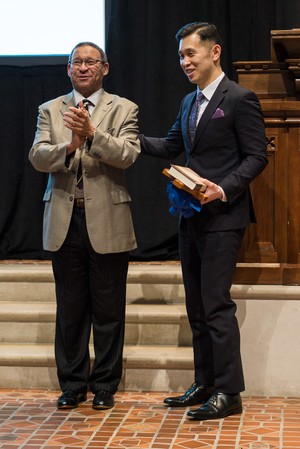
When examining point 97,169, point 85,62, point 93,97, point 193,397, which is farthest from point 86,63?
point 193,397

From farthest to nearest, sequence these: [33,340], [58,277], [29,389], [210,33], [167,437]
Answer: [33,340] → [29,389] → [58,277] → [210,33] → [167,437]

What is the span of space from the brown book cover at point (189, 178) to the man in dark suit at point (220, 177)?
0.27 feet

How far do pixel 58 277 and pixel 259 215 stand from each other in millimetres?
1051

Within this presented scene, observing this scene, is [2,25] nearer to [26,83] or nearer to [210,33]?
[26,83]

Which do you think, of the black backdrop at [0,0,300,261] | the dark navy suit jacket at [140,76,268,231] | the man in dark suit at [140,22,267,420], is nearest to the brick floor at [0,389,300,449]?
the man in dark suit at [140,22,267,420]

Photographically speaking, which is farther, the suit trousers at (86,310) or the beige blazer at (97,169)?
the suit trousers at (86,310)

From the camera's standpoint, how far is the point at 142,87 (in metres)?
6.63

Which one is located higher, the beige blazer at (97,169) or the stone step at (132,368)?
the beige blazer at (97,169)

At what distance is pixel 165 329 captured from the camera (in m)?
5.02

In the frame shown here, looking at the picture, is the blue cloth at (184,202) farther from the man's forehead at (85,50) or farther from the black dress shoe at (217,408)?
the black dress shoe at (217,408)

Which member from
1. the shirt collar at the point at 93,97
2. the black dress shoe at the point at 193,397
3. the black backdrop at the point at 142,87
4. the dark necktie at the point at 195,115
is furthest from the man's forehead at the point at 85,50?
the black backdrop at the point at 142,87

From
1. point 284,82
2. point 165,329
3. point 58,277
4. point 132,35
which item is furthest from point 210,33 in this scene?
point 132,35

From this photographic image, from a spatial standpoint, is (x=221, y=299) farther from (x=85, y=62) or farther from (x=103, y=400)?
(x=85, y=62)

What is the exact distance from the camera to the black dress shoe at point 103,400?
4297 millimetres
